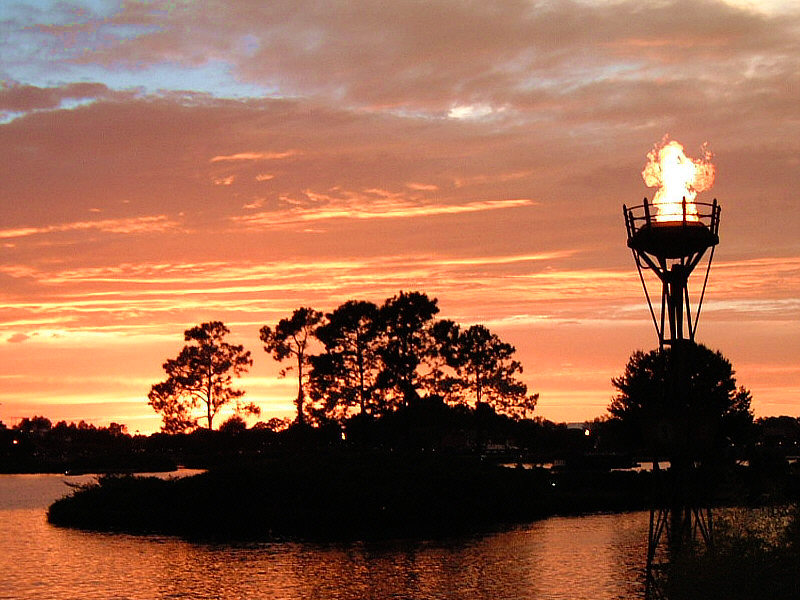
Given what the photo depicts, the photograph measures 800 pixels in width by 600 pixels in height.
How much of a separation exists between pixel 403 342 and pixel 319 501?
49832mm

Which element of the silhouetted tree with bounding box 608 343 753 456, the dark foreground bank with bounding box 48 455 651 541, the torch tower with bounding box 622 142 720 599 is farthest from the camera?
the silhouetted tree with bounding box 608 343 753 456

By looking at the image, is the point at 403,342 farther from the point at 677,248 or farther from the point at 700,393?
the point at 677,248

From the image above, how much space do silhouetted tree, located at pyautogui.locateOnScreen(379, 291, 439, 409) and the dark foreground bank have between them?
41.9 metres

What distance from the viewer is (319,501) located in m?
51.2

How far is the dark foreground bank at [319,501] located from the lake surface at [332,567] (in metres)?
3.18

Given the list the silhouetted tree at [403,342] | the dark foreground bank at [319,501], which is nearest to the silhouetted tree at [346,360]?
the silhouetted tree at [403,342]

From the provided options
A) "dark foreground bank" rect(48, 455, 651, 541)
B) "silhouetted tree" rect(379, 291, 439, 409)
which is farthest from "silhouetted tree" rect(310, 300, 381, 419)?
"dark foreground bank" rect(48, 455, 651, 541)

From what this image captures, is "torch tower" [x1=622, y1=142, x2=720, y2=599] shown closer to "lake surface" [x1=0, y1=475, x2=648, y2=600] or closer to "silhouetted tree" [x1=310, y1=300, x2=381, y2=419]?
"lake surface" [x1=0, y1=475, x2=648, y2=600]

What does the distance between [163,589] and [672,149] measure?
2125 centimetres

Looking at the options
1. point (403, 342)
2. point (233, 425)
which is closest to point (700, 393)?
point (403, 342)

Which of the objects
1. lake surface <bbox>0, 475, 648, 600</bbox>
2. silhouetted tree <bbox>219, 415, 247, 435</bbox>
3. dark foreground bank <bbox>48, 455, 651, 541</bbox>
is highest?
silhouetted tree <bbox>219, 415, 247, 435</bbox>

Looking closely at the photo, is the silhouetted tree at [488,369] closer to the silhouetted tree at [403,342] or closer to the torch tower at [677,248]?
the silhouetted tree at [403,342]

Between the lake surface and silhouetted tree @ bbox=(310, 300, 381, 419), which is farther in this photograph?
silhouetted tree @ bbox=(310, 300, 381, 419)

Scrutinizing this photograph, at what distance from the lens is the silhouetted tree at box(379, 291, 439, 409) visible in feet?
327
